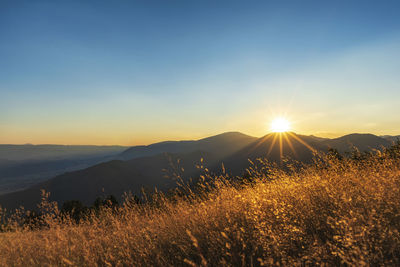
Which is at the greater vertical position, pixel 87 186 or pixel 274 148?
pixel 274 148

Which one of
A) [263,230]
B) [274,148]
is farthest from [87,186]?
[263,230]

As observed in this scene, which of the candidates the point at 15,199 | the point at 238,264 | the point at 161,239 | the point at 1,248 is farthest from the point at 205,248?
the point at 15,199

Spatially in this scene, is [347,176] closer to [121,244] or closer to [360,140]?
[121,244]

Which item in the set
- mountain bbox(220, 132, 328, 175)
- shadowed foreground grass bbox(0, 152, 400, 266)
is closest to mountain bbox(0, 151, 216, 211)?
mountain bbox(220, 132, 328, 175)

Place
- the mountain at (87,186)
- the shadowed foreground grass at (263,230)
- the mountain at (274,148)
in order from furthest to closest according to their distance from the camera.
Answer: the mountain at (87,186), the mountain at (274,148), the shadowed foreground grass at (263,230)

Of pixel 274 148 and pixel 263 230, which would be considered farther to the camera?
pixel 274 148

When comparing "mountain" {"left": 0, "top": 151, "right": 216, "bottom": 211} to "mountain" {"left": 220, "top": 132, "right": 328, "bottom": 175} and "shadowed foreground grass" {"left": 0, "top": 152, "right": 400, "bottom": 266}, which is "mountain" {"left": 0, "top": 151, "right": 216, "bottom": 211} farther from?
"shadowed foreground grass" {"left": 0, "top": 152, "right": 400, "bottom": 266}

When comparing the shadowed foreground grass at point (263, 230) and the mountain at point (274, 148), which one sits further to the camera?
the mountain at point (274, 148)

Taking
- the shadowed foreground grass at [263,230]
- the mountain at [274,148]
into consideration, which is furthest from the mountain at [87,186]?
the shadowed foreground grass at [263,230]

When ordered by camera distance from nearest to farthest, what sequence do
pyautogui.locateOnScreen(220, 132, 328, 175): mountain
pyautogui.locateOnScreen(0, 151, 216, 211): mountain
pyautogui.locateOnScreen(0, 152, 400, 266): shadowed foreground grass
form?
pyautogui.locateOnScreen(0, 152, 400, 266): shadowed foreground grass < pyautogui.locateOnScreen(220, 132, 328, 175): mountain < pyautogui.locateOnScreen(0, 151, 216, 211): mountain

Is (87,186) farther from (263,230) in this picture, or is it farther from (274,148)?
(263,230)

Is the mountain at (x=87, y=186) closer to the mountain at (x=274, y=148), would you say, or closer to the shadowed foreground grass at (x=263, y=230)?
the mountain at (x=274, y=148)

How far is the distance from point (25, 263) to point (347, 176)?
232 inches

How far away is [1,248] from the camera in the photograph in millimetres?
4770
